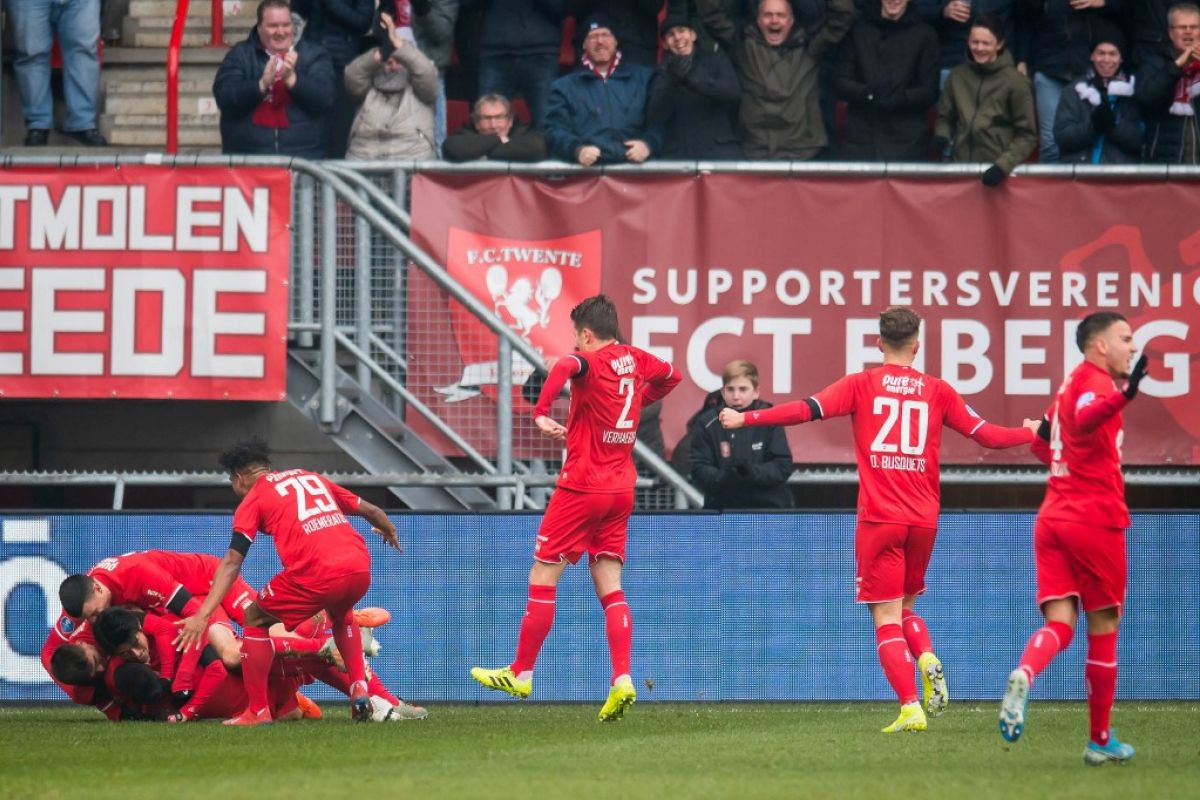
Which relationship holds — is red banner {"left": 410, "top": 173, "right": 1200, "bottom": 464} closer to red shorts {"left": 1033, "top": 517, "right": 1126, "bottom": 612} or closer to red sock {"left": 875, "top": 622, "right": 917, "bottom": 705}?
red sock {"left": 875, "top": 622, "right": 917, "bottom": 705}

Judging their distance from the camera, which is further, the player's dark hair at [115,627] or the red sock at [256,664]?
the player's dark hair at [115,627]

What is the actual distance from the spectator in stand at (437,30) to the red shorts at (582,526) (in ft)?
18.1

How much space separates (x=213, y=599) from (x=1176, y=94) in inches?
324

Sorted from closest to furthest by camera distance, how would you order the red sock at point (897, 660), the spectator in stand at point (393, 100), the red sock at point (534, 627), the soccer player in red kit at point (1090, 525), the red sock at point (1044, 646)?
the red sock at point (1044, 646) < the soccer player in red kit at point (1090, 525) < the red sock at point (897, 660) < the red sock at point (534, 627) < the spectator in stand at point (393, 100)

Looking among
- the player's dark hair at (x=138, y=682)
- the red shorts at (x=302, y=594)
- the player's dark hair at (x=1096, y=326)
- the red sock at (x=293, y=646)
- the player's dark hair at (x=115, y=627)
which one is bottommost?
the player's dark hair at (x=138, y=682)

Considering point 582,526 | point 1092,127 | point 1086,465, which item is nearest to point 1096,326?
point 1086,465

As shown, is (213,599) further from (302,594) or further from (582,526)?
(582,526)

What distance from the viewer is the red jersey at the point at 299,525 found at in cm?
1020

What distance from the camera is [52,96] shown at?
53.4ft

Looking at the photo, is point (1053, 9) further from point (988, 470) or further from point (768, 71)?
point (988, 470)

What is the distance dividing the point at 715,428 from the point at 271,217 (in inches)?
129

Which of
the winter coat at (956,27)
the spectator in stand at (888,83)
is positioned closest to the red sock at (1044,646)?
the spectator in stand at (888,83)

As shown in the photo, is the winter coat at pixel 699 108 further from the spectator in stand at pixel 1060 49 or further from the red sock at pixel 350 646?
the red sock at pixel 350 646

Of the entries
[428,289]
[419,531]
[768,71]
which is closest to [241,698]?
[419,531]
